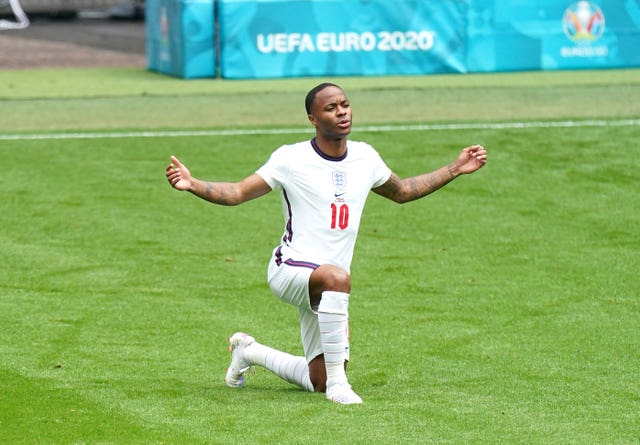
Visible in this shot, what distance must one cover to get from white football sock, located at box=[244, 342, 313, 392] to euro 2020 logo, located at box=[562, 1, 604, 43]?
15996mm

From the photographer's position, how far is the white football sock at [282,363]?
24.9 feet

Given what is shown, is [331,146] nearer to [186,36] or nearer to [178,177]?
[178,177]

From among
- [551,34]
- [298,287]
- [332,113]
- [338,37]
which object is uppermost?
[551,34]

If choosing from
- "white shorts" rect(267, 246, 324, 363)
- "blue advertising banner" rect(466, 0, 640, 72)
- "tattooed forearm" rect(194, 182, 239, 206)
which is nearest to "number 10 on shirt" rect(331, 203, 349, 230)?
"white shorts" rect(267, 246, 324, 363)

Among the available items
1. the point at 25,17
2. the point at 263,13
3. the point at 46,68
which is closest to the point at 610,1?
the point at 263,13

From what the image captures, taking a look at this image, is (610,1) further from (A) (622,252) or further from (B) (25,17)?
(B) (25,17)

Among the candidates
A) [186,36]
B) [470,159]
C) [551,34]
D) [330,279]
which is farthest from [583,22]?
[330,279]

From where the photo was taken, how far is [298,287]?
23.8 ft

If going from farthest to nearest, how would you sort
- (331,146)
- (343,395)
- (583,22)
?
A: (583,22) < (331,146) < (343,395)

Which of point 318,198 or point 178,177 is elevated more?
point 178,177

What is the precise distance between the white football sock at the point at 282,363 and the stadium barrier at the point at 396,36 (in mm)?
14670

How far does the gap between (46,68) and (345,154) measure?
20195 millimetres

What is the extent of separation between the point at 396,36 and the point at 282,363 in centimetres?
1520

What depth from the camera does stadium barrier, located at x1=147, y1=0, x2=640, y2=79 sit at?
21953 mm
